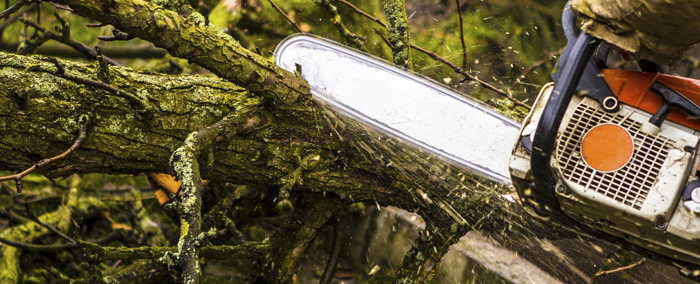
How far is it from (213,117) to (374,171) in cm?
76

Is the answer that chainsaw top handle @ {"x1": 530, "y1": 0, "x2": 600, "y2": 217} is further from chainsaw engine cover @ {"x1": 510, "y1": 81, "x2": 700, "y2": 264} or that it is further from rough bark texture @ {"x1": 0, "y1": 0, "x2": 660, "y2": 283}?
rough bark texture @ {"x1": 0, "y1": 0, "x2": 660, "y2": 283}

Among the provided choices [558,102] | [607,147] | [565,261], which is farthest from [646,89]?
[565,261]

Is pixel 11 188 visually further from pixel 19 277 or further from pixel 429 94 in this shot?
pixel 429 94

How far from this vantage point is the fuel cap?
4.96 ft

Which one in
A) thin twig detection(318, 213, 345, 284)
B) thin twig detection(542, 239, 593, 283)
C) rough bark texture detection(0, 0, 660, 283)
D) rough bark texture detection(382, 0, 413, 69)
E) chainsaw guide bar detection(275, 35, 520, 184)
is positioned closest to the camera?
rough bark texture detection(0, 0, 660, 283)

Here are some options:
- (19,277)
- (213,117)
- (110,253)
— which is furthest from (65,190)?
(213,117)

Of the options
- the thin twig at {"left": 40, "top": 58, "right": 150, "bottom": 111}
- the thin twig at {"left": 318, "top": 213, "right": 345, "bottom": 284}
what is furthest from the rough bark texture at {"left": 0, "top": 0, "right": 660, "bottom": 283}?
the thin twig at {"left": 318, "top": 213, "right": 345, "bottom": 284}

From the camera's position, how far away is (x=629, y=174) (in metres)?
1.52

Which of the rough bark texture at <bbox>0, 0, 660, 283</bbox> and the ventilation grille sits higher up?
the ventilation grille

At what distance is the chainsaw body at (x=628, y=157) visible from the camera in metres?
1.47

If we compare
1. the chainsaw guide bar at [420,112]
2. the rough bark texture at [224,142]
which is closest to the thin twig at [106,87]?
the rough bark texture at [224,142]

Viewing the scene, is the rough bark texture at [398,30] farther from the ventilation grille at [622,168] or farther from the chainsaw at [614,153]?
the ventilation grille at [622,168]

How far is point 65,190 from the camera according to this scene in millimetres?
3230

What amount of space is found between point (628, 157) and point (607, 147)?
7 centimetres
